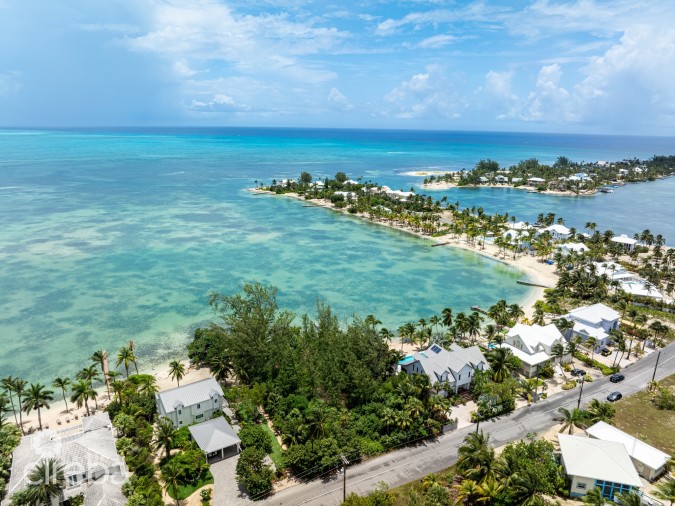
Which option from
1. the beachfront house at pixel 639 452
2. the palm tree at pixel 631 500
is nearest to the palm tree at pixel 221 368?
the beachfront house at pixel 639 452

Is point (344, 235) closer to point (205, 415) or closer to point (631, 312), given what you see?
point (631, 312)

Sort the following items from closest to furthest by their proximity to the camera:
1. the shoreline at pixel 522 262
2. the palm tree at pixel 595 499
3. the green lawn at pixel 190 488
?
the palm tree at pixel 595 499 → the green lawn at pixel 190 488 → the shoreline at pixel 522 262

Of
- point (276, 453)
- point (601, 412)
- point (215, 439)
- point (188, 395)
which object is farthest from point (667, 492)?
point (188, 395)

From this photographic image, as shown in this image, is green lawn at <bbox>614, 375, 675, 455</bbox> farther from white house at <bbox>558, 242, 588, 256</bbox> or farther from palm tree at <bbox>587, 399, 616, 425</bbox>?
white house at <bbox>558, 242, 588, 256</bbox>

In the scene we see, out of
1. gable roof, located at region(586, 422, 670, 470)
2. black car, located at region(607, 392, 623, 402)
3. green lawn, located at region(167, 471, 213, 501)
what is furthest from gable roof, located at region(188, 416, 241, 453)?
black car, located at region(607, 392, 623, 402)

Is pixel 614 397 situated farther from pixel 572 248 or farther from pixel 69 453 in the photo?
pixel 572 248

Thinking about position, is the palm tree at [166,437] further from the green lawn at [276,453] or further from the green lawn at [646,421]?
the green lawn at [646,421]
